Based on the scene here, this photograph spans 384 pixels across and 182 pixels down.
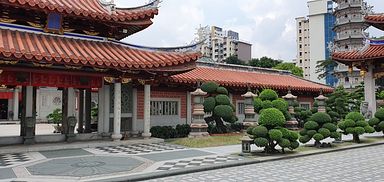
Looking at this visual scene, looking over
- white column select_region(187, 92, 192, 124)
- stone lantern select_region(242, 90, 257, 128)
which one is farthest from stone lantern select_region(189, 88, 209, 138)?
stone lantern select_region(242, 90, 257, 128)

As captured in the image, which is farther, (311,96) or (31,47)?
(311,96)

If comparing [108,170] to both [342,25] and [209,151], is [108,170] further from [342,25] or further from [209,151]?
[342,25]

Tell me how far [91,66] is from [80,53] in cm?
72

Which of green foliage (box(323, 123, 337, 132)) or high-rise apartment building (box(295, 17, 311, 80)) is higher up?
high-rise apartment building (box(295, 17, 311, 80))

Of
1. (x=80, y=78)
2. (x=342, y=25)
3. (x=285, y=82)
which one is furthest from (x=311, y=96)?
(x=342, y=25)

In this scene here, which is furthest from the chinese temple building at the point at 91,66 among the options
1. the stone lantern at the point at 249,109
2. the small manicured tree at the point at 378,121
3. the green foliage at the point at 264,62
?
the green foliage at the point at 264,62

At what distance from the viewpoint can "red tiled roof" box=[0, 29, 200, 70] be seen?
444 inches

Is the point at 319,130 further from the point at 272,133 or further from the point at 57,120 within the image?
the point at 57,120

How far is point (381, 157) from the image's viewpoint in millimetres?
11422

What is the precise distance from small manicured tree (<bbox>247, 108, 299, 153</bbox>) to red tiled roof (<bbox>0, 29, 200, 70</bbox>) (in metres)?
4.66

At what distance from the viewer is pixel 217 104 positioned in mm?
16938

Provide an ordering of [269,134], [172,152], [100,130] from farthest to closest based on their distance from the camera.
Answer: [100,130] < [172,152] < [269,134]

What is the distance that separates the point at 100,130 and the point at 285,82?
534 inches

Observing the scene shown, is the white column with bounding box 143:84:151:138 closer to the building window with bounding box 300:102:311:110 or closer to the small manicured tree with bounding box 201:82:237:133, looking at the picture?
the small manicured tree with bounding box 201:82:237:133
